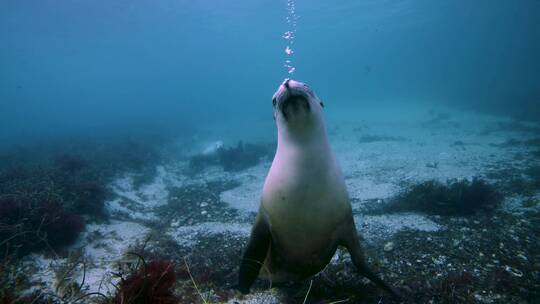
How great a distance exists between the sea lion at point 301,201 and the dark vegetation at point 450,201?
11.9ft

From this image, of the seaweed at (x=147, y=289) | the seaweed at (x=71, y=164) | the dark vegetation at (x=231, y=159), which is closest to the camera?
the seaweed at (x=147, y=289)

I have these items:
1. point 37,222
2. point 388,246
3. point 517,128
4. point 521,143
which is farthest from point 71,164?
point 517,128

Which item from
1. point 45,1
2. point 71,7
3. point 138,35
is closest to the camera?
point 45,1

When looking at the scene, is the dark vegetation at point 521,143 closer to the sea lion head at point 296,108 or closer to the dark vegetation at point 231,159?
the dark vegetation at point 231,159

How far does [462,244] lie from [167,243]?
4.70m

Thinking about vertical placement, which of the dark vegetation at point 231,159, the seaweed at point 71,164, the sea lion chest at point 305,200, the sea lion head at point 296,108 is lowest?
the dark vegetation at point 231,159

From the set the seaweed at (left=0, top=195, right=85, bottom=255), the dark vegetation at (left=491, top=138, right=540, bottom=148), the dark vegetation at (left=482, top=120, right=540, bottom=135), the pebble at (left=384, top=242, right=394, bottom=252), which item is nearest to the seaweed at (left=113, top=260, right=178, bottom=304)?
the seaweed at (left=0, top=195, right=85, bottom=255)

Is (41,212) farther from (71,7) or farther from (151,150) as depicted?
(71,7)

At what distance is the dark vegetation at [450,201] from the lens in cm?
530

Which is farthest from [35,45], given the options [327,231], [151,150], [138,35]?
[327,231]

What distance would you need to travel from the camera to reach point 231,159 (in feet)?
41.6

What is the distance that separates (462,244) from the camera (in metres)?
3.89

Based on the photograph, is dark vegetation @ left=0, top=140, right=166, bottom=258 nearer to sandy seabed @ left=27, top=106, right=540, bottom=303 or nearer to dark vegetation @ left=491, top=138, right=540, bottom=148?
sandy seabed @ left=27, top=106, right=540, bottom=303

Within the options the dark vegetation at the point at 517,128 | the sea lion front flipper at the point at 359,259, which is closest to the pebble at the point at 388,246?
the sea lion front flipper at the point at 359,259
